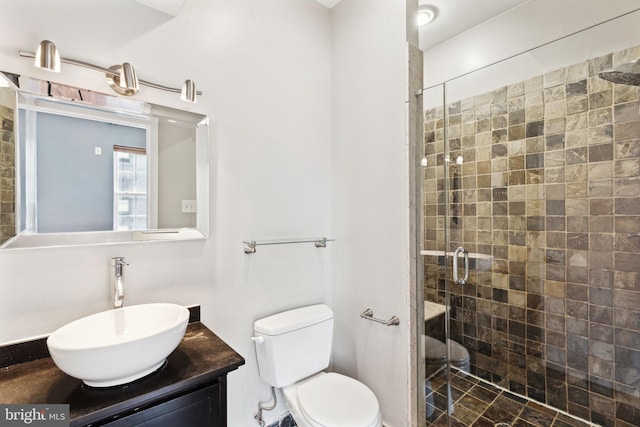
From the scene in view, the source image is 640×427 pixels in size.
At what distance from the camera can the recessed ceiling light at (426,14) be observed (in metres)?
2.01

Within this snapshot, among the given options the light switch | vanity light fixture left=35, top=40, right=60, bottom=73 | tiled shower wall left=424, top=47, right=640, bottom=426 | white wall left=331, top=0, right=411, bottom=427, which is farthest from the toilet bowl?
vanity light fixture left=35, top=40, right=60, bottom=73

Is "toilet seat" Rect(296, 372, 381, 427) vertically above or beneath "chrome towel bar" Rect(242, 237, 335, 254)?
beneath

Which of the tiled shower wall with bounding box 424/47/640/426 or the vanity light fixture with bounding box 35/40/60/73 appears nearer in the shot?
the vanity light fixture with bounding box 35/40/60/73

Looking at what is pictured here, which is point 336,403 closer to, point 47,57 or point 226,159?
point 226,159

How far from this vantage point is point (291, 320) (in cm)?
162

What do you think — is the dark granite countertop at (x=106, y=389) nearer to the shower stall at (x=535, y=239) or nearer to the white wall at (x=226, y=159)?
the white wall at (x=226, y=159)

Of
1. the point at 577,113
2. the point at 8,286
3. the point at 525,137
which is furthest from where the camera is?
the point at 525,137

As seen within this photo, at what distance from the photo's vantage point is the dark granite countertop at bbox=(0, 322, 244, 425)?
33.2 inches

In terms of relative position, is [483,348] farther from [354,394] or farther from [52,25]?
[52,25]

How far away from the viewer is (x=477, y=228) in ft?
6.07

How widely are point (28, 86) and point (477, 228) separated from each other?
7.62ft

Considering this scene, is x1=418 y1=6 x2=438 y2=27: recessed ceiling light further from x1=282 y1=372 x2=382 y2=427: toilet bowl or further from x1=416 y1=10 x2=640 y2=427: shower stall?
x1=282 y1=372 x2=382 y2=427: toilet bowl

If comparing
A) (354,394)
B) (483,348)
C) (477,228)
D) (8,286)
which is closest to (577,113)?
(477,228)

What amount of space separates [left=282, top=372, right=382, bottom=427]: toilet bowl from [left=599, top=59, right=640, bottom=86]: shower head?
2.01m
